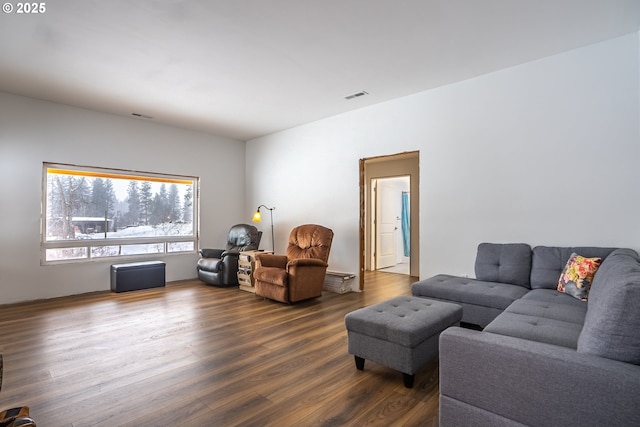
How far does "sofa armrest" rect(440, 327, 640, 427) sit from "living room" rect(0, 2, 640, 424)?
8.10 feet

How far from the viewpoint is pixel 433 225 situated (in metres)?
4.16

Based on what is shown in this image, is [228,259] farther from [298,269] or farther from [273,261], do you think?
[298,269]

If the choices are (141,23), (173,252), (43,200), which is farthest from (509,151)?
(43,200)

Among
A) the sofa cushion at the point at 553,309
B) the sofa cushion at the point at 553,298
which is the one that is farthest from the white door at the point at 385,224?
the sofa cushion at the point at 553,309

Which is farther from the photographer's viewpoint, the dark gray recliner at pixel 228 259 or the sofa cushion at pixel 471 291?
the dark gray recliner at pixel 228 259

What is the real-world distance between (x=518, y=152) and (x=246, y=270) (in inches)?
162

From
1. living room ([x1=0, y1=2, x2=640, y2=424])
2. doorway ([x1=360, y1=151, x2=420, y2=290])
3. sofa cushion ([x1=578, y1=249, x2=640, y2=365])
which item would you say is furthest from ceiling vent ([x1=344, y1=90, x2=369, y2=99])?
sofa cushion ([x1=578, y1=249, x2=640, y2=365])

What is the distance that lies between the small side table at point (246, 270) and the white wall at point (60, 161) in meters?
1.45

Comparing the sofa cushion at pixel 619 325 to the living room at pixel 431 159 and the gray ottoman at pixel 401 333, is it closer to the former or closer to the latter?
the gray ottoman at pixel 401 333

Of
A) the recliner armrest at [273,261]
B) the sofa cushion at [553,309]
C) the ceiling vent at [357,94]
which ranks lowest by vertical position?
the sofa cushion at [553,309]

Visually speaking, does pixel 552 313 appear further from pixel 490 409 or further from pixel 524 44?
pixel 524 44

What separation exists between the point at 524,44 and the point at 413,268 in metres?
4.15

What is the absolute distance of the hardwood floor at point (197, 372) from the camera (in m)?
1.87

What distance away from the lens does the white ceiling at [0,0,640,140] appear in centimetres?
257
